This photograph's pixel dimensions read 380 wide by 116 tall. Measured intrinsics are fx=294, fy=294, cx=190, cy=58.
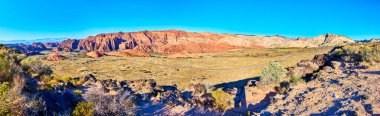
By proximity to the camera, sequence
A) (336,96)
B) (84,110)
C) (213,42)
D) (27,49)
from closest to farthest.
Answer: (84,110)
(336,96)
(213,42)
(27,49)

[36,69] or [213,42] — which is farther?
[213,42]

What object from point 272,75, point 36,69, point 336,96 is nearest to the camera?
point 336,96

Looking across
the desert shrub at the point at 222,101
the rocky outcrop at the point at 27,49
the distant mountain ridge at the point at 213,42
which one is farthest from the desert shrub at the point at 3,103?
the rocky outcrop at the point at 27,49

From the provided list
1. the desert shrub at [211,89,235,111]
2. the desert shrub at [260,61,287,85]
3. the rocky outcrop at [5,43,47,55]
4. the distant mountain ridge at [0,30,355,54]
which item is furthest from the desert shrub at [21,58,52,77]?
the rocky outcrop at [5,43,47,55]

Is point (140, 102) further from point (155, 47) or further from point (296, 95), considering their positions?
point (155, 47)

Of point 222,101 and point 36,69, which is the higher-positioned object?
point 36,69

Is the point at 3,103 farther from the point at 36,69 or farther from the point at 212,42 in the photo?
the point at 212,42

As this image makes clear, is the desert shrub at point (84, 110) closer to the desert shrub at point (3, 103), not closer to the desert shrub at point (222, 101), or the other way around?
the desert shrub at point (3, 103)

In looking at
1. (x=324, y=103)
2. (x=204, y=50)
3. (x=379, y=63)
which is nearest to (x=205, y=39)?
(x=204, y=50)

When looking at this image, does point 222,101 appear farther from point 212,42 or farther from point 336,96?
point 212,42

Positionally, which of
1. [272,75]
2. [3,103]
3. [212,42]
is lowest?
[272,75]

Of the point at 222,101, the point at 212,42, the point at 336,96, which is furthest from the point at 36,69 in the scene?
the point at 212,42

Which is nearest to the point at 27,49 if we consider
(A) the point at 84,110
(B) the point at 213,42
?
(B) the point at 213,42

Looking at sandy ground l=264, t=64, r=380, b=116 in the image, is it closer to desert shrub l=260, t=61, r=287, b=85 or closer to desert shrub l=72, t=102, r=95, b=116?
desert shrub l=260, t=61, r=287, b=85
